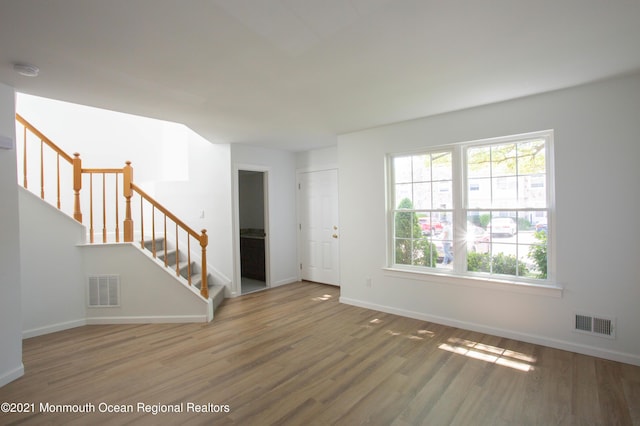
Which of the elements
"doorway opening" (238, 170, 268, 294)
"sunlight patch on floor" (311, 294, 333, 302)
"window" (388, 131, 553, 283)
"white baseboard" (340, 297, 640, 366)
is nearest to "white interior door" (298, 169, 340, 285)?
"sunlight patch on floor" (311, 294, 333, 302)

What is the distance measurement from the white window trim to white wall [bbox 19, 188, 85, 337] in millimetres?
3830

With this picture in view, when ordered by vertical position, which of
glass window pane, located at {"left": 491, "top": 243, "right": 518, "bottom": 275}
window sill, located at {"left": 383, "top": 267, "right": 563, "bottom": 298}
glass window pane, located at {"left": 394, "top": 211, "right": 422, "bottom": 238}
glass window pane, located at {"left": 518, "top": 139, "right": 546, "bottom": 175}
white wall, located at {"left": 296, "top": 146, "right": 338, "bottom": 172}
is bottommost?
window sill, located at {"left": 383, "top": 267, "right": 563, "bottom": 298}

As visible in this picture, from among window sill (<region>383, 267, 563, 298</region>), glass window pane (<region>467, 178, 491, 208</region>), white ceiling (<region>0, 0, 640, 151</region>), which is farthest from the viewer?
glass window pane (<region>467, 178, 491, 208</region>)

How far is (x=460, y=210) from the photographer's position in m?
3.59

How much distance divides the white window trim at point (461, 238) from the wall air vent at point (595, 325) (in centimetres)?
27

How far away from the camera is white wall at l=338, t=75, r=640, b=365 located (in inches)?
105

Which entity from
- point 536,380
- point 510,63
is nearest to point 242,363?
point 536,380

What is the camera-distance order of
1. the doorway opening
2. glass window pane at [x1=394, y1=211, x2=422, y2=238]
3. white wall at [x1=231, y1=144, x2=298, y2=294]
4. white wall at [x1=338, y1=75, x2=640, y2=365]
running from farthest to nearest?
the doorway opening → white wall at [x1=231, y1=144, x2=298, y2=294] → glass window pane at [x1=394, y1=211, x2=422, y2=238] → white wall at [x1=338, y1=75, x2=640, y2=365]

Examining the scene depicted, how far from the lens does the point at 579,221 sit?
287 centimetres

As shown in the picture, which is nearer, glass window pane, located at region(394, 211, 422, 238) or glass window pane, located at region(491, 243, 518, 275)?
glass window pane, located at region(491, 243, 518, 275)

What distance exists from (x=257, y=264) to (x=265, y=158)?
6.88ft

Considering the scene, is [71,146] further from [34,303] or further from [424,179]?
[424,179]

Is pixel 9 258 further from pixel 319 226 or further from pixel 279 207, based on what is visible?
pixel 319 226

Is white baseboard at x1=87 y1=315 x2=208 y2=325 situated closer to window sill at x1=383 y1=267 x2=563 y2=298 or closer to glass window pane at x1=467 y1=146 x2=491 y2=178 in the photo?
window sill at x1=383 y1=267 x2=563 y2=298
